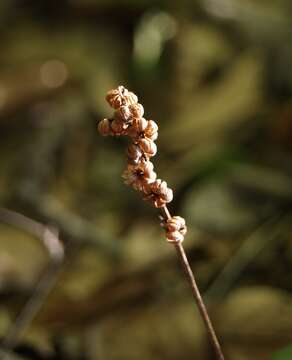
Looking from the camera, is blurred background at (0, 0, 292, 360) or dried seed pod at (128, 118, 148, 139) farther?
blurred background at (0, 0, 292, 360)

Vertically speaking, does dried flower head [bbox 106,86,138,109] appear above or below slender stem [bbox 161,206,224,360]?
above

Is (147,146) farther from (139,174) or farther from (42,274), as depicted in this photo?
(42,274)

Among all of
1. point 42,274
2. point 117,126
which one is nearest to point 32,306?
point 42,274

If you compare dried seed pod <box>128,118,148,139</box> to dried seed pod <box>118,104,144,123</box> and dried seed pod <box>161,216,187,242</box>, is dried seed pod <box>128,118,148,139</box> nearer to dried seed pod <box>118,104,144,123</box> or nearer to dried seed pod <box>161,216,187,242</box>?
dried seed pod <box>118,104,144,123</box>

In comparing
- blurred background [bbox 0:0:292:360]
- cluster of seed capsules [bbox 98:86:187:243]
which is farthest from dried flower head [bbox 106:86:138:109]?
blurred background [bbox 0:0:292:360]

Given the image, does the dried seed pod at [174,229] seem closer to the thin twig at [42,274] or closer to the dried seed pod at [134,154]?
the dried seed pod at [134,154]

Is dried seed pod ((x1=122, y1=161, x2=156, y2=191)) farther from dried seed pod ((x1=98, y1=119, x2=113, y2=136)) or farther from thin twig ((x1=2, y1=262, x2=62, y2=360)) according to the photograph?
thin twig ((x1=2, y1=262, x2=62, y2=360))

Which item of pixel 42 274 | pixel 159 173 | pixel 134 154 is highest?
pixel 134 154

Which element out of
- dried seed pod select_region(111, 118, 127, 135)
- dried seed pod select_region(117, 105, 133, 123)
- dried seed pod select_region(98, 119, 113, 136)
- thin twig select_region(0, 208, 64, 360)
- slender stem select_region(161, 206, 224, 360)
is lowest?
thin twig select_region(0, 208, 64, 360)
